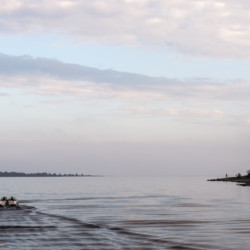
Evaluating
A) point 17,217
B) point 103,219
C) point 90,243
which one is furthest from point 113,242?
point 17,217

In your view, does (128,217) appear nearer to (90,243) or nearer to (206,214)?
(206,214)

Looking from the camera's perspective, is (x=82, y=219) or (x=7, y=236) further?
(x=82, y=219)

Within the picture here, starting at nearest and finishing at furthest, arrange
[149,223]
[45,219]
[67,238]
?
[67,238], [149,223], [45,219]

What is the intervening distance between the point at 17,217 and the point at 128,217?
14.9 metres

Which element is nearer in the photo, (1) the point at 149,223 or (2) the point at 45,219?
(1) the point at 149,223

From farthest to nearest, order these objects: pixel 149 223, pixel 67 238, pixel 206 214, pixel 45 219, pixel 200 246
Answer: pixel 206 214
pixel 45 219
pixel 149 223
pixel 67 238
pixel 200 246

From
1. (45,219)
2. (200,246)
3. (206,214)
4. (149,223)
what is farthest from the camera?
(206,214)

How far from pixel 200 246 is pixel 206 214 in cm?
2820

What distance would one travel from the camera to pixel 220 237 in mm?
41438

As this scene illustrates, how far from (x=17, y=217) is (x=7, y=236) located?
1895 cm

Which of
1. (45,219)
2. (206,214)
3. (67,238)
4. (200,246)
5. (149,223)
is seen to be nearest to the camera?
(200,246)

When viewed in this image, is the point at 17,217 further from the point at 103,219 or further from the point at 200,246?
the point at 200,246

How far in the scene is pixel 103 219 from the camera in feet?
192

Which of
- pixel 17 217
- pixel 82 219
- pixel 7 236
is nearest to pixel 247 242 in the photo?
pixel 7 236
